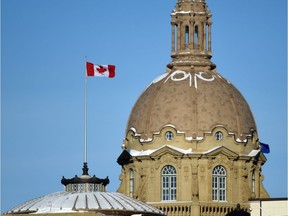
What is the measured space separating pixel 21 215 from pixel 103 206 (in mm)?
7332

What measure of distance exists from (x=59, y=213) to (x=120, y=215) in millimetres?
6484

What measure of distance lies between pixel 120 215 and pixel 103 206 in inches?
68.8

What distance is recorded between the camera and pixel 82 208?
198750 mm

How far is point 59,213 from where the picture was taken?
196m

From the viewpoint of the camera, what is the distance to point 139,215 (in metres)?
198

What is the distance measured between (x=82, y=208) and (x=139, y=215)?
17.0 feet

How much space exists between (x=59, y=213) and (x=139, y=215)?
7.29 m

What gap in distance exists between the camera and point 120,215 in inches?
7849

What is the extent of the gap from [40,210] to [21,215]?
1775mm

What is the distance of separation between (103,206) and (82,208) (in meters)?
2.10

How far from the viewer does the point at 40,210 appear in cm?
19888

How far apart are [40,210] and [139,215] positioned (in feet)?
29.1

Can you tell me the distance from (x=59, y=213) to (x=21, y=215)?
4964 millimetres
